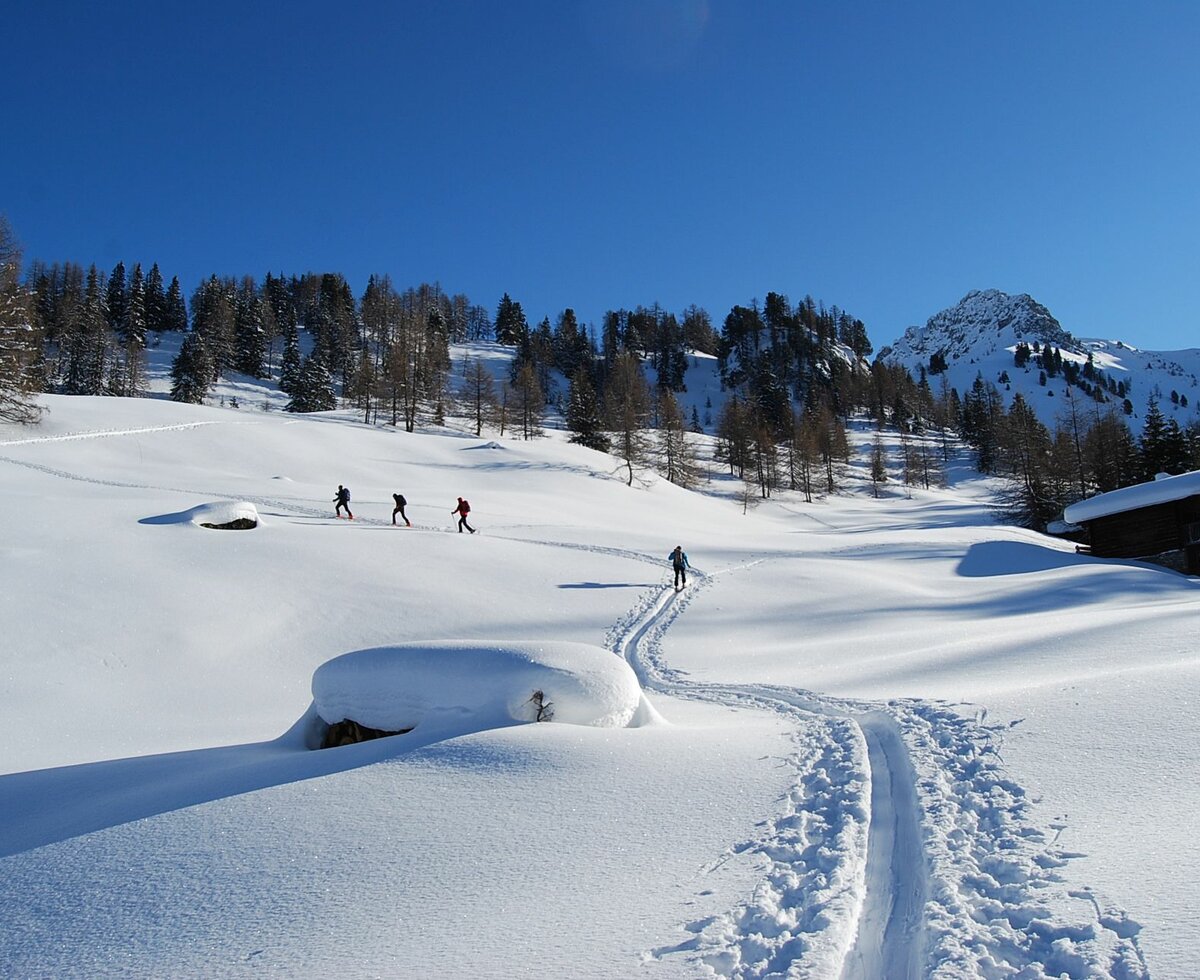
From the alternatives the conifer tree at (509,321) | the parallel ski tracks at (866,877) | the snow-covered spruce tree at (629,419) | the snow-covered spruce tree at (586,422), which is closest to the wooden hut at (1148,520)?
the snow-covered spruce tree at (629,419)

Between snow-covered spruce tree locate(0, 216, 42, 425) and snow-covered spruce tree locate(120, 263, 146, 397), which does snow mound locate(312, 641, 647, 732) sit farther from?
snow-covered spruce tree locate(120, 263, 146, 397)

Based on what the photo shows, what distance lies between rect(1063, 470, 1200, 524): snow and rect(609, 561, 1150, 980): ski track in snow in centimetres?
3024

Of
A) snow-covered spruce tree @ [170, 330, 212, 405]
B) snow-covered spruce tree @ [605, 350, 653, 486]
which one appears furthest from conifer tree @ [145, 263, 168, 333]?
snow-covered spruce tree @ [605, 350, 653, 486]

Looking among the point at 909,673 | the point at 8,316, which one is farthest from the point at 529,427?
the point at 909,673

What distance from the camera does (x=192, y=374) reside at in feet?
249

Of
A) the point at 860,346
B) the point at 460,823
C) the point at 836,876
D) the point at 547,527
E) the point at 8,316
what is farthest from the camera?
the point at 860,346

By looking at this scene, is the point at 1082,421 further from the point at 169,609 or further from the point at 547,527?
the point at 169,609

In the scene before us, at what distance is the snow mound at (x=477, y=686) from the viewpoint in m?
7.39

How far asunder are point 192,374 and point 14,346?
134 feet

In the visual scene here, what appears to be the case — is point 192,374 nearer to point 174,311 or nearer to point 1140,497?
point 174,311

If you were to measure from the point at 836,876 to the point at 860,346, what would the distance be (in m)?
163

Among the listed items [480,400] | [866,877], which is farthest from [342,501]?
[480,400]

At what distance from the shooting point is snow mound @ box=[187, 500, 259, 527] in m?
22.7

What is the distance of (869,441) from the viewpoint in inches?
3942
